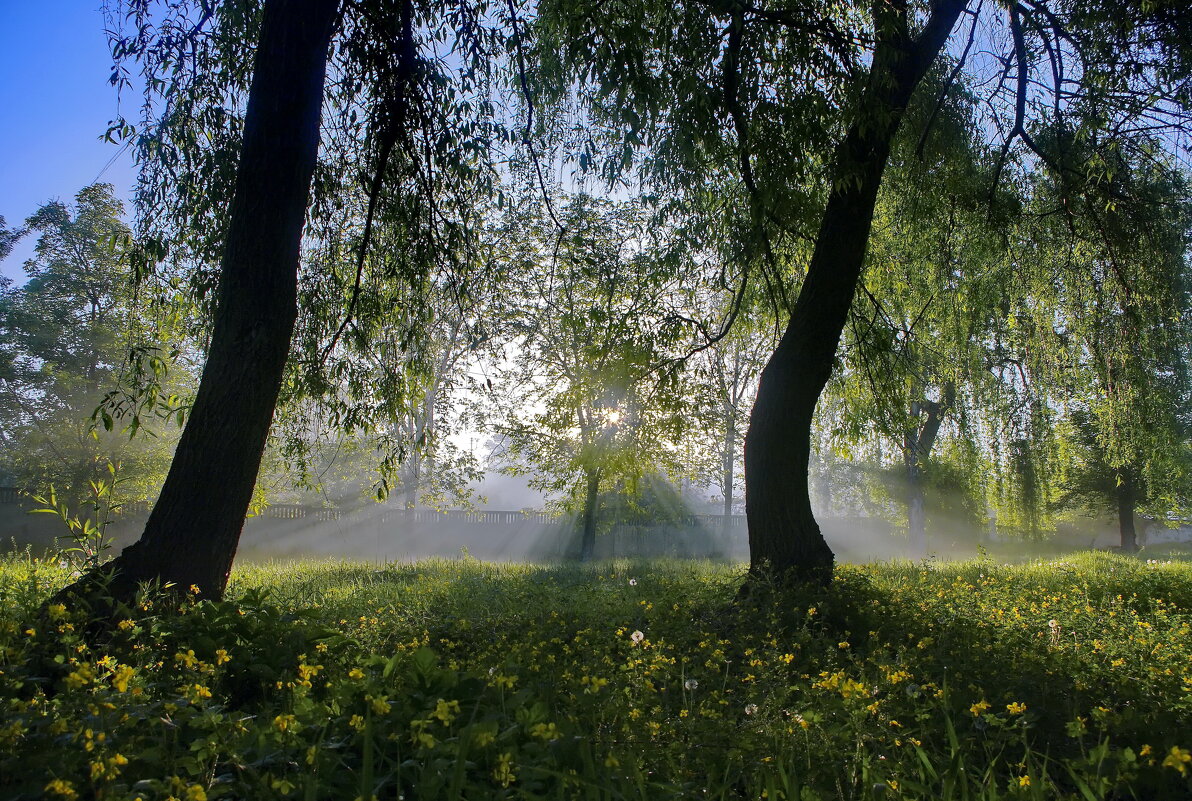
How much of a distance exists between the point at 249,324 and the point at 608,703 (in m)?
3.57

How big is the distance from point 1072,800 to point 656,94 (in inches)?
195

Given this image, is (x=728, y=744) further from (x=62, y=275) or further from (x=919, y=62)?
(x=62, y=275)

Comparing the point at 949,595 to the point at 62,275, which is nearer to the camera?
the point at 949,595

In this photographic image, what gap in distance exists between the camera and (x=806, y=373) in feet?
22.5

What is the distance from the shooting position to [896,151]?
8.52m

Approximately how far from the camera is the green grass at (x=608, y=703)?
6.80 feet

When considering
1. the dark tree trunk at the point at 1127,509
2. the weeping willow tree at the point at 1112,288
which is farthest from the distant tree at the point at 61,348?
the dark tree trunk at the point at 1127,509

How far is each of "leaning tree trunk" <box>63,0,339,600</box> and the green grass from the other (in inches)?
26.1

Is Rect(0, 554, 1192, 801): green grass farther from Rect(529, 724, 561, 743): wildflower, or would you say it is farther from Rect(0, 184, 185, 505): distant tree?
Rect(0, 184, 185, 505): distant tree

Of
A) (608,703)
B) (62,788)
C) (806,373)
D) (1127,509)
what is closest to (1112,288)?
(806,373)

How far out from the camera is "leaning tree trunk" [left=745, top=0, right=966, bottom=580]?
668 centimetres

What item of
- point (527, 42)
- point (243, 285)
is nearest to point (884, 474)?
point (527, 42)

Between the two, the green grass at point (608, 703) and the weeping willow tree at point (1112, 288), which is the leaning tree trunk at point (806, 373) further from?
the weeping willow tree at point (1112, 288)

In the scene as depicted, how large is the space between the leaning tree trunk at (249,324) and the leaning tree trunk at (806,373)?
418 cm
